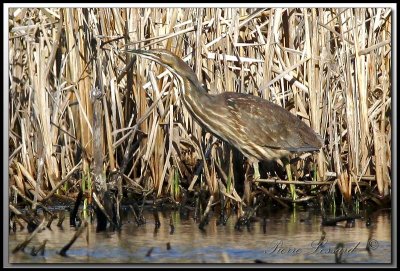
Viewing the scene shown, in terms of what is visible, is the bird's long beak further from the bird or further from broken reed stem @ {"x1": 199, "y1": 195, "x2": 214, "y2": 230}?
broken reed stem @ {"x1": 199, "y1": 195, "x2": 214, "y2": 230}

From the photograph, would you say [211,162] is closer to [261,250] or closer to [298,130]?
[298,130]

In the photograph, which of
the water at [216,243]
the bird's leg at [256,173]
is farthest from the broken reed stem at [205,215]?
the bird's leg at [256,173]

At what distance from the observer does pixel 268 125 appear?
7.55 m

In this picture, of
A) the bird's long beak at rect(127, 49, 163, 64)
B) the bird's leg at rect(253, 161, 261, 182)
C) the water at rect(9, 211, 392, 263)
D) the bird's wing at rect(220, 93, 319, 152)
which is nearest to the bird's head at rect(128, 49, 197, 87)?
the bird's long beak at rect(127, 49, 163, 64)

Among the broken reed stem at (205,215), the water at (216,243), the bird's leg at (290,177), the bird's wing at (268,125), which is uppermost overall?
the bird's wing at (268,125)

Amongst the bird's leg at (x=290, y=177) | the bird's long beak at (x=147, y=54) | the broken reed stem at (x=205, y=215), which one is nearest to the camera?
the broken reed stem at (x=205, y=215)

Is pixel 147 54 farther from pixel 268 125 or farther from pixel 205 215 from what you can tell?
pixel 205 215

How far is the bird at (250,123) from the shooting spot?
7422 mm

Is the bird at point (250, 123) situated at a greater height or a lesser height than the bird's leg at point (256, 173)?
greater

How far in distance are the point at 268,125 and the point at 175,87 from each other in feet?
2.20

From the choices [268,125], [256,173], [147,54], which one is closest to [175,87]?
[147,54]

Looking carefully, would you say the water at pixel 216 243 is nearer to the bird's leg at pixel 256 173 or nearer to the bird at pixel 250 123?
the bird's leg at pixel 256 173

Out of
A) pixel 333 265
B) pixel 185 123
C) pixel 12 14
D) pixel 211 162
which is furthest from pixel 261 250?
pixel 12 14

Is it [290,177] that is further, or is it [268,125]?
[268,125]
